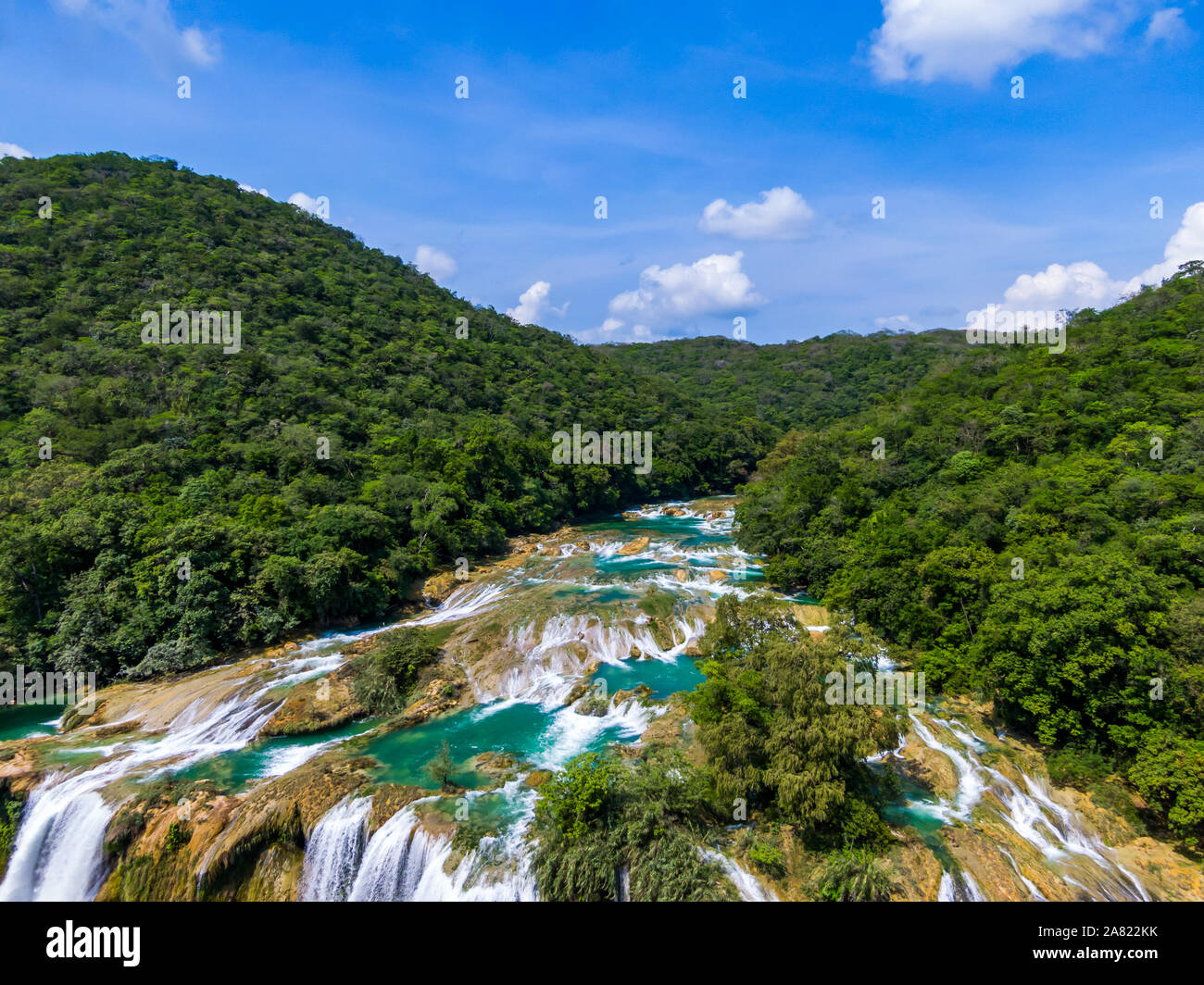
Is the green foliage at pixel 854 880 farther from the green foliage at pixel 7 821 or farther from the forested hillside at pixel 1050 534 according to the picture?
the green foliage at pixel 7 821

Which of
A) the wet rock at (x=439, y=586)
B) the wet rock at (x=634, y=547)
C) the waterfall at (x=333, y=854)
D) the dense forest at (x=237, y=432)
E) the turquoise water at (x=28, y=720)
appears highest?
the dense forest at (x=237, y=432)

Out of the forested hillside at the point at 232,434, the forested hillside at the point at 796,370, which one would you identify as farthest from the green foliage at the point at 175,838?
the forested hillside at the point at 796,370

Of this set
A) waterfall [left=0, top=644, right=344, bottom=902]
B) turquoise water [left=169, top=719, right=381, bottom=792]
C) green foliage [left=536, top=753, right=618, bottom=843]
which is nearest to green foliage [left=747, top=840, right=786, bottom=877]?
green foliage [left=536, top=753, right=618, bottom=843]

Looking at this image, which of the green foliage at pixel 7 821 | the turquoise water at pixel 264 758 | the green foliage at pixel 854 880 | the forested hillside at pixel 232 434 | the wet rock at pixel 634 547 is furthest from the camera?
the wet rock at pixel 634 547

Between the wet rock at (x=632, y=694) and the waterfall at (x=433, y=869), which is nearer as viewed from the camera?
the waterfall at (x=433, y=869)

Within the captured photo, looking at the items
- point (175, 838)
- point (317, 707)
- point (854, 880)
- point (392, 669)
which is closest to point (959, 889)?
point (854, 880)
